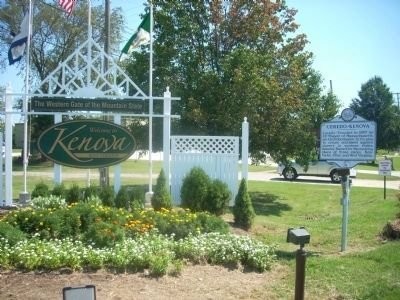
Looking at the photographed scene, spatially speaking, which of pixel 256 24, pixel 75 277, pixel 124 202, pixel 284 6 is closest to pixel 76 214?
pixel 75 277

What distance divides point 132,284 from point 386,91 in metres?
60.6

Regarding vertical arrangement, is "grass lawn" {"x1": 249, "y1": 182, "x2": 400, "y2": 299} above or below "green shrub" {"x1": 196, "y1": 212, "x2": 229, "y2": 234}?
below

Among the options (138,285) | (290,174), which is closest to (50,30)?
(290,174)

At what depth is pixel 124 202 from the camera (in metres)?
10.5

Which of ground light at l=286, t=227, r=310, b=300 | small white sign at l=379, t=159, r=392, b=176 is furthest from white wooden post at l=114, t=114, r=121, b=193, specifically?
small white sign at l=379, t=159, r=392, b=176

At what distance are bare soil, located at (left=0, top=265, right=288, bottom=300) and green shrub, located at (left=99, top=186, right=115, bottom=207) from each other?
4.20 meters

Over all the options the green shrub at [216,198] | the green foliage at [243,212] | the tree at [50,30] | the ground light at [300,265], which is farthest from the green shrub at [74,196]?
the tree at [50,30]

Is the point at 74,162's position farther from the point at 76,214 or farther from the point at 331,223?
the point at 331,223

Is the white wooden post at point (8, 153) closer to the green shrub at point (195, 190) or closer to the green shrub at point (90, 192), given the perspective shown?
the green shrub at point (90, 192)

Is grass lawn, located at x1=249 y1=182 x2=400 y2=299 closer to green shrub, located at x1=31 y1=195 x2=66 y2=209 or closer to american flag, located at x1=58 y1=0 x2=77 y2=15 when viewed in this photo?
green shrub, located at x1=31 y1=195 x2=66 y2=209

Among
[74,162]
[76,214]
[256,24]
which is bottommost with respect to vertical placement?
[76,214]

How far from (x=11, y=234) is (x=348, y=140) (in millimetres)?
5998

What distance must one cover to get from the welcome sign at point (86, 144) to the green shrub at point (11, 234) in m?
4.05

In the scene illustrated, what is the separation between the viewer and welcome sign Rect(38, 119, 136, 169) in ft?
36.1
